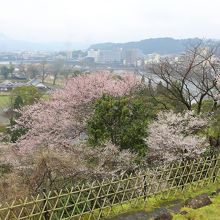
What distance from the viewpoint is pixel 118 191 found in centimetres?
1295

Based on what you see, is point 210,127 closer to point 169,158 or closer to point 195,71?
point 169,158

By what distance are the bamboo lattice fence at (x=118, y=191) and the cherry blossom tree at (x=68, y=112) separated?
821 centimetres

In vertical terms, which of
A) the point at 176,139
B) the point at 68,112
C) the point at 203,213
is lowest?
the point at 68,112

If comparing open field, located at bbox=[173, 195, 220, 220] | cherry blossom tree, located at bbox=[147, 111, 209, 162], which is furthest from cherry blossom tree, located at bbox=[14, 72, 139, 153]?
open field, located at bbox=[173, 195, 220, 220]

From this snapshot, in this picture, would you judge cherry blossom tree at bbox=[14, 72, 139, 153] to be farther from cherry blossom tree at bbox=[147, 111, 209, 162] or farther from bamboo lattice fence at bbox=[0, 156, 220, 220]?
bamboo lattice fence at bbox=[0, 156, 220, 220]

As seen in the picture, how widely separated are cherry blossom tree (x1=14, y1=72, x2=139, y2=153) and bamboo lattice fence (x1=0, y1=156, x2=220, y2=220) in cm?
821

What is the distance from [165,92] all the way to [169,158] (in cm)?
902

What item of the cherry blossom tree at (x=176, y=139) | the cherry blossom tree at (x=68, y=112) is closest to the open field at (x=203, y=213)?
the cherry blossom tree at (x=176, y=139)

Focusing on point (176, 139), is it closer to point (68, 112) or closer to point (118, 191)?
point (118, 191)

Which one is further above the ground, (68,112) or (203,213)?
(203,213)

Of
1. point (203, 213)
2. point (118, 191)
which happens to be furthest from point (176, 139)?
point (118, 191)

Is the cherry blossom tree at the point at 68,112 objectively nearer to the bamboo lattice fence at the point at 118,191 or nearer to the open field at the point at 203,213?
the bamboo lattice fence at the point at 118,191

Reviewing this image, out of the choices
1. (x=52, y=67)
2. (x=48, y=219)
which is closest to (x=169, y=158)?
(x=48, y=219)

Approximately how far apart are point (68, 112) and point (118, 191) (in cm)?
1194
